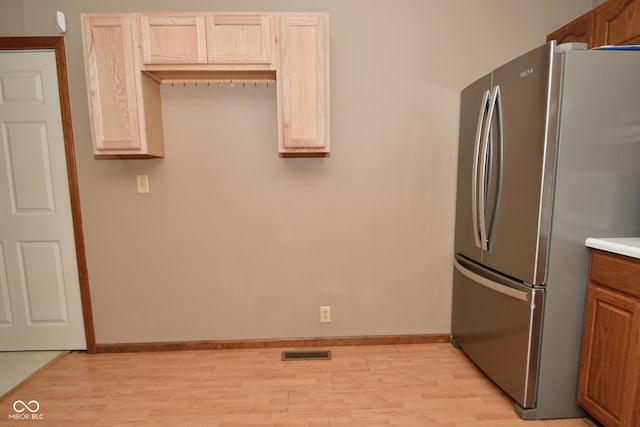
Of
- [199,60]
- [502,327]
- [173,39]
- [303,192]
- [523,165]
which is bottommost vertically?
[502,327]

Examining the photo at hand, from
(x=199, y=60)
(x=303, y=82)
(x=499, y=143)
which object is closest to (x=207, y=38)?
(x=199, y=60)

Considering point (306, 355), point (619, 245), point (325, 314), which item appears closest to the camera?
point (619, 245)

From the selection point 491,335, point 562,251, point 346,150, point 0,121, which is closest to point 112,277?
point 0,121

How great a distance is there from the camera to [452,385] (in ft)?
6.52

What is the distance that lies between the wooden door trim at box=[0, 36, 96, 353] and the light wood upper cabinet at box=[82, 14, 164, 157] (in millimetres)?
436

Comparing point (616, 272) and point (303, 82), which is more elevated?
point (303, 82)

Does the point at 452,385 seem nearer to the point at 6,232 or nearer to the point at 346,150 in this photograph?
the point at 346,150

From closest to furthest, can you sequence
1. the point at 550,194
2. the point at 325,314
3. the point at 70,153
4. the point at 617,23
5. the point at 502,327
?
1. the point at 550,194
2. the point at 617,23
3. the point at 502,327
4. the point at 70,153
5. the point at 325,314

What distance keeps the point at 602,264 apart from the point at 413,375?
4.06 ft

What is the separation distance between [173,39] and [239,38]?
1.25 ft

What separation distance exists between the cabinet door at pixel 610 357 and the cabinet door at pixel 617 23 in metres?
1.29

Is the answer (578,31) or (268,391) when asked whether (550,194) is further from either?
(268,391)

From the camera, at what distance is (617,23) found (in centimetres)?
168

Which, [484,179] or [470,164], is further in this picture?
[470,164]
